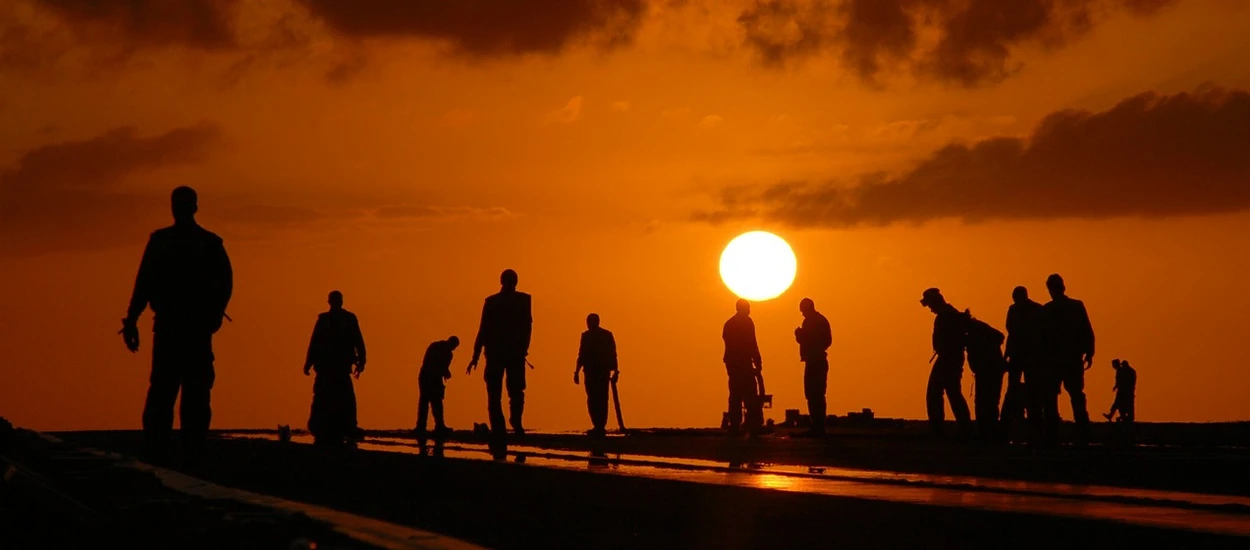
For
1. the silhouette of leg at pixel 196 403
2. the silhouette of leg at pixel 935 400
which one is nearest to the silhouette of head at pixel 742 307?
the silhouette of leg at pixel 935 400

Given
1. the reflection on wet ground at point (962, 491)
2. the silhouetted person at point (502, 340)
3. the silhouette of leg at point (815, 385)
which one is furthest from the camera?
the silhouette of leg at point (815, 385)

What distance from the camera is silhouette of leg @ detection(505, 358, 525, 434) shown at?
24.0 m

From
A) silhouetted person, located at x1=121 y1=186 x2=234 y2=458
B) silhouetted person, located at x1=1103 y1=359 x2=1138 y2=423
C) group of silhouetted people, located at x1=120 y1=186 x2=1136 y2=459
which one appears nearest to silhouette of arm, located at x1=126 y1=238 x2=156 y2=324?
silhouetted person, located at x1=121 y1=186 x2=234 y2=458

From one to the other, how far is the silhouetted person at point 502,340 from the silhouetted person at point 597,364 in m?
5.64

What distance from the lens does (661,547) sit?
941cm

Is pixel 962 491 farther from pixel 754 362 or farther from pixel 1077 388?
pixel 754 362

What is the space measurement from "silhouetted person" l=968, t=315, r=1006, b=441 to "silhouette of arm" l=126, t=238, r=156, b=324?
14.8m

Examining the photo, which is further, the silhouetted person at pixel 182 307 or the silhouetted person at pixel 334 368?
the silhouetted person at pixel 334 368

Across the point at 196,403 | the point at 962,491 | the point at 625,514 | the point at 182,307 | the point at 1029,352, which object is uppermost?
the point at 1029,352

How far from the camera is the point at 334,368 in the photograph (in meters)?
25.8

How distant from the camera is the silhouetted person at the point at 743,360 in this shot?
30.7m

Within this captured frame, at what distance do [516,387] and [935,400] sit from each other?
6550 mm

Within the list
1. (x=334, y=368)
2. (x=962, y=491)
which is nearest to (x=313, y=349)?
(x=334, y=368)

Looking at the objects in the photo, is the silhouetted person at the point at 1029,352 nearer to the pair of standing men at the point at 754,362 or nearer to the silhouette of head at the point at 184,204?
the pair of standing men at the point at 754,362
